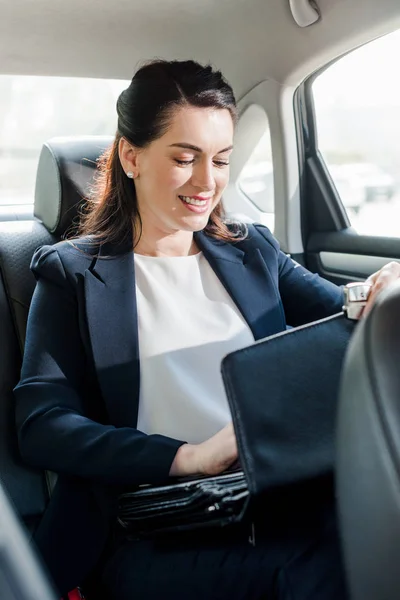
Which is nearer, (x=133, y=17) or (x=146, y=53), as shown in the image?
(x=133, y=17)

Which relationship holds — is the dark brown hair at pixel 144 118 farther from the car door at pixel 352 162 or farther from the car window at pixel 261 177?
the car window at pixel 261 177

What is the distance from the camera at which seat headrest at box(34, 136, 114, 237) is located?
6.40 ft

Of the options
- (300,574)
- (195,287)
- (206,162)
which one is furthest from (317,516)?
(206,162)

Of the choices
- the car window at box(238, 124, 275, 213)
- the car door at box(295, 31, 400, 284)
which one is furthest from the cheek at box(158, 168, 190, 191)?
the car window at box(238, 124, 275, 213)

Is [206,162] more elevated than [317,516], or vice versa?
[206,162]

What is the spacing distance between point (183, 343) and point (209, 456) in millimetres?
348

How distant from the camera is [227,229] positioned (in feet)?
6.24

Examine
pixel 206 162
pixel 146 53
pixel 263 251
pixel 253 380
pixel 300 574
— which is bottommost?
pixel 300 574

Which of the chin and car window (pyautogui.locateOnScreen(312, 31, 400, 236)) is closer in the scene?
the chin

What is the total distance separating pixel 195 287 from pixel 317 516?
0.66 m

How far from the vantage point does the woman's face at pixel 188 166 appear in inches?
65.6

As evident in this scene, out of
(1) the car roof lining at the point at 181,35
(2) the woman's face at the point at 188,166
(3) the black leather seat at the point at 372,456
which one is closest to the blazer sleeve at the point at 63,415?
(2) the woman's face at the point at 188,166

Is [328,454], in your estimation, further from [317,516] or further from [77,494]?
[77,494]

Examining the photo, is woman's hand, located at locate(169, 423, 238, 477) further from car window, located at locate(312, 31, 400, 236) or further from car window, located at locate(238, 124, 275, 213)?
car window, located at locate(238, 124, 275, 213)
